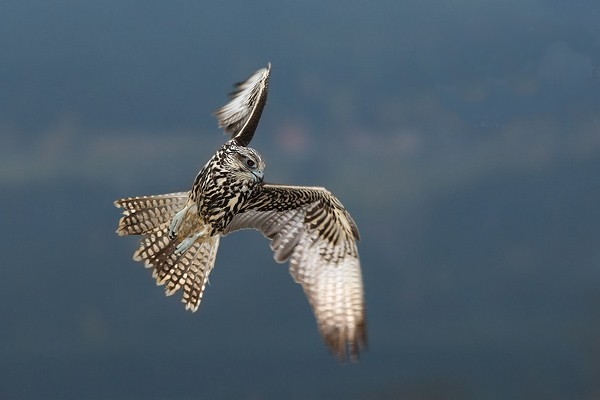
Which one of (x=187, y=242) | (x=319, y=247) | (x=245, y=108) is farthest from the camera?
(x=245, y=108)

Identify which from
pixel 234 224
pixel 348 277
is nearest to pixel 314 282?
pixel 348 277

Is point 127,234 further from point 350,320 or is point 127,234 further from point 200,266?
point 350,320

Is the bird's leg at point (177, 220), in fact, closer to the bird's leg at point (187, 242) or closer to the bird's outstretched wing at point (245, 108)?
the bird's leg at point (187, 242)

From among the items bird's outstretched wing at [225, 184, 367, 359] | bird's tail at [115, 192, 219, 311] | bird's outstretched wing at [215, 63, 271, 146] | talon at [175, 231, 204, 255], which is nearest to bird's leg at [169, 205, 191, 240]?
talon at [175, 231, 204, 255]

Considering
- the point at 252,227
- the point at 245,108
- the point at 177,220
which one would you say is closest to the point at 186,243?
the point at 177,220

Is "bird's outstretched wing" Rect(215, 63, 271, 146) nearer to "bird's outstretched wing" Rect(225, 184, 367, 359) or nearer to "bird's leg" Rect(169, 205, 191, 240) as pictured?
"bird's outstretched wing" Rect(225, 184, 367, 359)

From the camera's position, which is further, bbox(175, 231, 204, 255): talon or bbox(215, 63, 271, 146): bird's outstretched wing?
bbox(215, 63, 271, 146): bird's outstretched wing

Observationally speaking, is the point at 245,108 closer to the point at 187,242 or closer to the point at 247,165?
the point at 247,165
